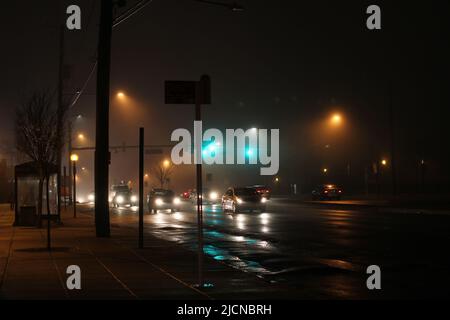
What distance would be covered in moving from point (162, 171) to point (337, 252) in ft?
324

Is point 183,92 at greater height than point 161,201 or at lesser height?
greater

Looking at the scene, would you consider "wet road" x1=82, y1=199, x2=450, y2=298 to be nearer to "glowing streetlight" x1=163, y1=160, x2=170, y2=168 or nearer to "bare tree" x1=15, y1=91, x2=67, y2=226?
"bare tree" x1=15, y1=91, x2=67, y2=226

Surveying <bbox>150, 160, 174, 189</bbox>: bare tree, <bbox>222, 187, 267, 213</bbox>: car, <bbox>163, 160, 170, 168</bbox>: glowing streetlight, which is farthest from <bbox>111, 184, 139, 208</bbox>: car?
<bbox>163, 160, 170, 168</bbox>: glowing streetlight

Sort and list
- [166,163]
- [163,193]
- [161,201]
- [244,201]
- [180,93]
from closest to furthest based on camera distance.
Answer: [180,93] < [244,201] < [161,201] < [163,193] < [166,163]

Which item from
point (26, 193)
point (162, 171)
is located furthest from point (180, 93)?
point (162, 171)

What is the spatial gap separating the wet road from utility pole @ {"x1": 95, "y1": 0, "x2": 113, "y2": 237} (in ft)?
7.76

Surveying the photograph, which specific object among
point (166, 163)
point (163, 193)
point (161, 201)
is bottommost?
point (161, 201)

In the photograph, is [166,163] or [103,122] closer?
[103,122]

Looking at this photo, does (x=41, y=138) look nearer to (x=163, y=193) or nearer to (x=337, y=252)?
(x=337, y=252)

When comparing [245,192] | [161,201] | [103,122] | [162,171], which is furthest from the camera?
[162,171]

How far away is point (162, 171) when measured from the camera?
385 ft

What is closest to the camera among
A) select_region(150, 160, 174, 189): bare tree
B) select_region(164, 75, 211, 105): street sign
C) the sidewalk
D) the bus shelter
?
the sidewalk

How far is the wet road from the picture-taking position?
13.4 m
